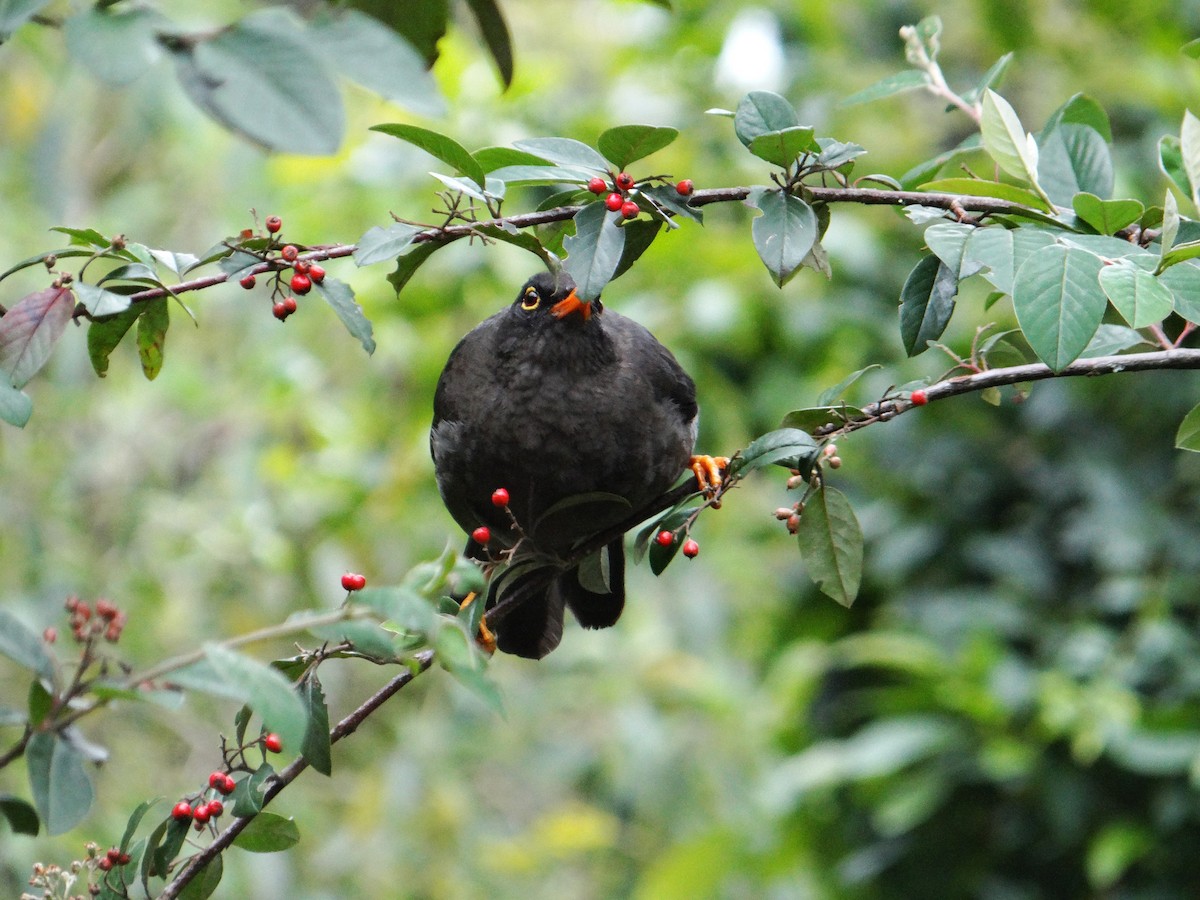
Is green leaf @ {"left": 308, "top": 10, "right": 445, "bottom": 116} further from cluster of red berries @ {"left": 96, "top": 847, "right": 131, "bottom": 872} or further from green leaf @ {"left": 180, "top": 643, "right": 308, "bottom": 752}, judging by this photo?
cluster of red berries @ {"left": 96, "top": 847, "right": 131, "bottom": 872}

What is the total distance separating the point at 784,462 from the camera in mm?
1870

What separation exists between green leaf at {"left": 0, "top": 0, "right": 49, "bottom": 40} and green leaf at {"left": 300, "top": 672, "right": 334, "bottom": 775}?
88 cm

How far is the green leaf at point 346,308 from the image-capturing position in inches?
66.5

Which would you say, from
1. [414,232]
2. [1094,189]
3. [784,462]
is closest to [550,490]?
[784,462]

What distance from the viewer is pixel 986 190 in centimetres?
175

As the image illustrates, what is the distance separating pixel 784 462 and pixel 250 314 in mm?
4122

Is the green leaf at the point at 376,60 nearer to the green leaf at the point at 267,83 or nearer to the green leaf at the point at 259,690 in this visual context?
the green leaf at the point at 267,83

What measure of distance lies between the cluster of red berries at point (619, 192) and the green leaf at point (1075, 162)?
2.34 ft

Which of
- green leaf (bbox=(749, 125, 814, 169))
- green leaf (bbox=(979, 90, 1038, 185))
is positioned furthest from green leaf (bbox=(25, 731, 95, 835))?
green leaf (bbox=(979, 90, 1038, 185))

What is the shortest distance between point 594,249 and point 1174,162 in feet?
3.41

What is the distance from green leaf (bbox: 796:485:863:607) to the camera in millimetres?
1837

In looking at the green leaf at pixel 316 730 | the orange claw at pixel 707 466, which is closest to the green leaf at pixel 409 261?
the green leaf at pixel 316 730

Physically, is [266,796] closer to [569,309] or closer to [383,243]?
[383,243]

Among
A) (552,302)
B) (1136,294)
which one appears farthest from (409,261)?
(552,302)
